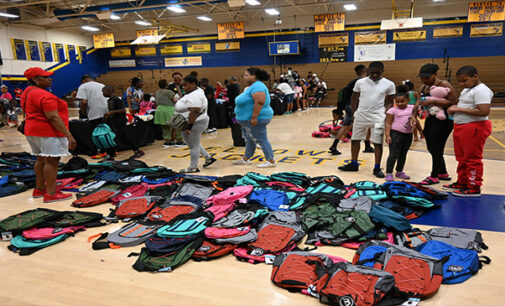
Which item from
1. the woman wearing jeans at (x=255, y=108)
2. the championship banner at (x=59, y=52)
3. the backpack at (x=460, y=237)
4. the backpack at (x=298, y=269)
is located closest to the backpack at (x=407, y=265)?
the backpack at (x=298, y=269)

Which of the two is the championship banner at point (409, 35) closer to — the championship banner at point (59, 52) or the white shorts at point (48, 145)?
the white shorts at point (48, 145)

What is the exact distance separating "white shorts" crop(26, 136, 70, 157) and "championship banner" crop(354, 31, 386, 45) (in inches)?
655

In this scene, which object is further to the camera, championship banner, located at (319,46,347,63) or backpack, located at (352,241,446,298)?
championship banner, located at (319,46,347,63)

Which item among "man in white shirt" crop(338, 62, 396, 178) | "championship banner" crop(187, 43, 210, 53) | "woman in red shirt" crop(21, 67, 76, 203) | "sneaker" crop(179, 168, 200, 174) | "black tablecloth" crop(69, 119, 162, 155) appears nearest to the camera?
"woman in red shirt" crop(21, 67, 76, 203)

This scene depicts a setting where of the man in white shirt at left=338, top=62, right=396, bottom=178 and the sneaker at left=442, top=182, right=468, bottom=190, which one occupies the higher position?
the man in white shirt at left=338, top=62, right=396, bottom=178

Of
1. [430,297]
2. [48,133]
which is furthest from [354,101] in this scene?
[48,133]

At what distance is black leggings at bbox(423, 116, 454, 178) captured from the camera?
4.14 m

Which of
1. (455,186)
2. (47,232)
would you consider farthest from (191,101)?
(455,186)

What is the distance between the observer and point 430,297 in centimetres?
208

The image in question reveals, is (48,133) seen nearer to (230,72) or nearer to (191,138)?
(191,138)

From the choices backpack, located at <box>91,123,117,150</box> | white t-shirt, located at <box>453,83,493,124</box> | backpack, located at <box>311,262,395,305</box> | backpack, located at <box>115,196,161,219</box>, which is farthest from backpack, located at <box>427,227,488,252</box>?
backpack, located at <box>91,123,117,150</box>

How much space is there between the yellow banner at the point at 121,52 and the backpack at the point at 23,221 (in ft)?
69.7

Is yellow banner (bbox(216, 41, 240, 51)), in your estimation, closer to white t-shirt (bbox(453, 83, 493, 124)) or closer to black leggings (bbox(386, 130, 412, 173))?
black leggings (bbox(386, 130, 412, 173))

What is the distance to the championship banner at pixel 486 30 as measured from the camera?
15.5 metres
